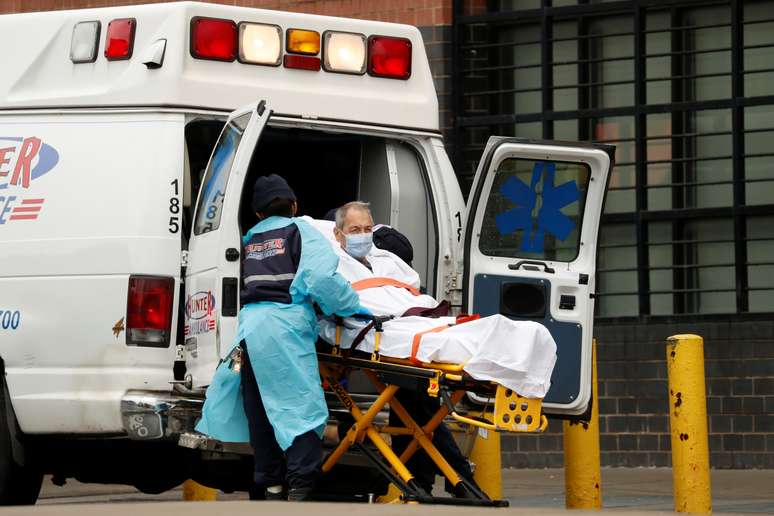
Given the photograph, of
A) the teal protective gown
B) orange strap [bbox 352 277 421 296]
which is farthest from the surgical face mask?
the teal protective gown

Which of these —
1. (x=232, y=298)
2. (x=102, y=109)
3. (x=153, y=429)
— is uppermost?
(x=102, y=109)

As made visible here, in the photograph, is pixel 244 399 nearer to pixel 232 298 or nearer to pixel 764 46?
pixel 232 298

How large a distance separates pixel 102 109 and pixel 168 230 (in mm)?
725

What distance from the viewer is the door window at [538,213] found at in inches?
347

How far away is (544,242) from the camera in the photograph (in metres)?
8.91

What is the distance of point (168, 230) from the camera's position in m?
8.41

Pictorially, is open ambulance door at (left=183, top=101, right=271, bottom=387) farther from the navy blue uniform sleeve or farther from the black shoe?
the black shoe

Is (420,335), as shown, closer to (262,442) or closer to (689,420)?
(262,442)

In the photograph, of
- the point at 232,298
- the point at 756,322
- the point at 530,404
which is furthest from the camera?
the point at 756,322

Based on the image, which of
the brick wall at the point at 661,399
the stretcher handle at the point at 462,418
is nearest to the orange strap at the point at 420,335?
the stretcher handle at the point at 462,418

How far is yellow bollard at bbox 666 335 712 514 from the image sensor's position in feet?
28.5

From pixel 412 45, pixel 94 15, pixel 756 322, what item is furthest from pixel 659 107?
pixel 94 15

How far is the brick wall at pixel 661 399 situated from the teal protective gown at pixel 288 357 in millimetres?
6075

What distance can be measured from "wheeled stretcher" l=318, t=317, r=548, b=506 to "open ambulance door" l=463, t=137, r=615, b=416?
740mm
